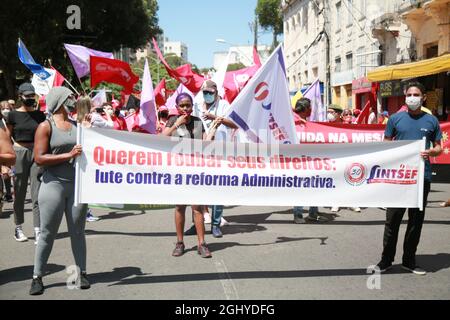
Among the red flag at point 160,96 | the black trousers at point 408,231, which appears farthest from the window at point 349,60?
the black trousers at point 408,231

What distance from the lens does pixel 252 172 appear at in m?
4.90

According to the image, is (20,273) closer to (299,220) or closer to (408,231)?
(408,231)

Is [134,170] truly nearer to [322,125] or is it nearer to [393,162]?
[393,162]

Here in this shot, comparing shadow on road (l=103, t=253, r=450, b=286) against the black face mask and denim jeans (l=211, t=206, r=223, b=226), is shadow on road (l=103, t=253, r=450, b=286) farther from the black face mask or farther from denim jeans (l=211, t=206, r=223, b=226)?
the black face mask

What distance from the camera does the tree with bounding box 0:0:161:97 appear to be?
26.5 m

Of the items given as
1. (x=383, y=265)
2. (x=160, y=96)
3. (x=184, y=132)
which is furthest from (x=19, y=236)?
(x=160, y=96)

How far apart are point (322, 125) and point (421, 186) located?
3.87 meters

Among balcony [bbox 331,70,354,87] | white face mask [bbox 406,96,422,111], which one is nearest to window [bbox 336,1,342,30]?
balcony [bbox 331,70,354,87]

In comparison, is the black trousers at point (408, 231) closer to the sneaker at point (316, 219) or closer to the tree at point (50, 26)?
the sneaker at point (316, 219)

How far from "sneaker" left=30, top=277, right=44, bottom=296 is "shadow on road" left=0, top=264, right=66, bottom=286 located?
57cm

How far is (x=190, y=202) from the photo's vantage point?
4.75 meters

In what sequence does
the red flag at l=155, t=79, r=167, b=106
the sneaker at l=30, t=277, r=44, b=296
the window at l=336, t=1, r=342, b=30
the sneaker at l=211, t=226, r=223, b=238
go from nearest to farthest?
the sneaker at l=30, t=277, r=44, b=296
the sneaker at l=211, t=226, r=223, b=238
the red flag at l=155, t=79, r=167, b=106
the window at l=336, t=1, r=342, b=30

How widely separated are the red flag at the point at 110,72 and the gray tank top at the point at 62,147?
630 centimetres

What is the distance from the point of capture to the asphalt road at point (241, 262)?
4598mm
